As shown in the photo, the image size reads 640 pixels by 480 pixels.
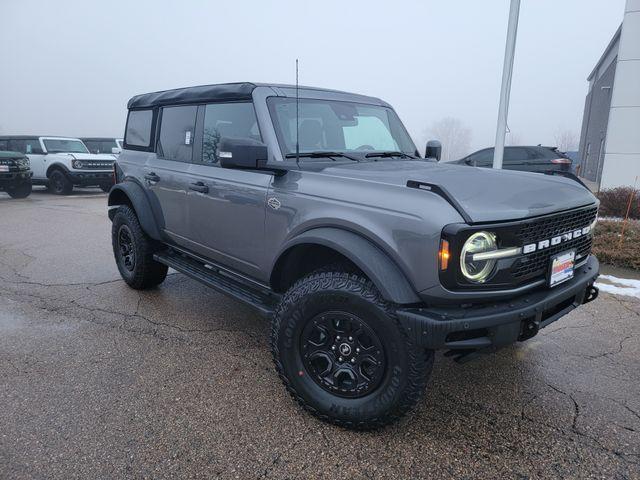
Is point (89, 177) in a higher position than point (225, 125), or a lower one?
lower

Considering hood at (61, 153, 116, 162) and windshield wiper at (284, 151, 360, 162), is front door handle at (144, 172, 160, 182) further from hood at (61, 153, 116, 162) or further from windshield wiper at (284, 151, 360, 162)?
hood at (61, 153, 116, 162)

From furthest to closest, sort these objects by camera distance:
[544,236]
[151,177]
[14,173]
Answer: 1. [14,173]
2. [151,177]
3. [544,236]

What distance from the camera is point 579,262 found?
2980mm

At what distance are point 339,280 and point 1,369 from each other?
2.51 m

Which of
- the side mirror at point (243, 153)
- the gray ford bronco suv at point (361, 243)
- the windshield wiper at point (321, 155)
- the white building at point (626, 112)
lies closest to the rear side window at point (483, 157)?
the white building at point (626, 112)

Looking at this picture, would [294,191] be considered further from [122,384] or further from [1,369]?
[1,369]

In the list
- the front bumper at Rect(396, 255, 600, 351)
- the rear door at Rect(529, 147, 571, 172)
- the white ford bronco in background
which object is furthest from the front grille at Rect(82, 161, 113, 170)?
the front bumper at Rect(396, 255, 600, 351)

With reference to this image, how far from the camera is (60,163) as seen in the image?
14.4m

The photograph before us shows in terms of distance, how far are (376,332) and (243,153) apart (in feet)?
4.23

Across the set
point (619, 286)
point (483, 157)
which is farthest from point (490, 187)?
point (483, 157)

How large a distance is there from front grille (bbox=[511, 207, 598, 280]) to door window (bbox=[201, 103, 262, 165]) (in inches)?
72.1

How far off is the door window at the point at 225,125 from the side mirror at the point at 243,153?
37 centimetres

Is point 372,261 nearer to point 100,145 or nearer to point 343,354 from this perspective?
→ point 343,354

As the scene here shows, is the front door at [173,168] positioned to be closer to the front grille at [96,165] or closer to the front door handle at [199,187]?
the front door handle at [199,187]
